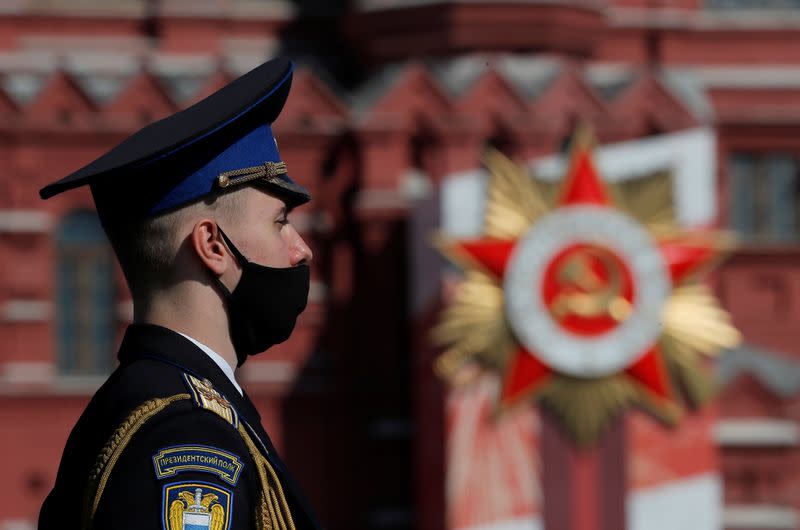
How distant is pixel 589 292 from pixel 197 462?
1564 centimetres

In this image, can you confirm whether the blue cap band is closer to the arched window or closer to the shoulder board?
the shoulder board

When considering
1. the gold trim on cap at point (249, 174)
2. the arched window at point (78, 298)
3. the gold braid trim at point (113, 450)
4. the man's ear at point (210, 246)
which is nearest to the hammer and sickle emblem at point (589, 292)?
the arched window at point (78, 298)

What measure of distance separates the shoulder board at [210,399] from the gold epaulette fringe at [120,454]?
0.06 ft

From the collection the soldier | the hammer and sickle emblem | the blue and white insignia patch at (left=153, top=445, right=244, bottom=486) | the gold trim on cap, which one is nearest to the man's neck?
the soldier

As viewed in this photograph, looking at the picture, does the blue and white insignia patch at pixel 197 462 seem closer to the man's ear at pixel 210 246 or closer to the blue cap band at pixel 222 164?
the man's ear at pixel 210 246

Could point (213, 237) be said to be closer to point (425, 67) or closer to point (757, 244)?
point (425, 67)

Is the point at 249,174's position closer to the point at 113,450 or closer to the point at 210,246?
the point at 210,246

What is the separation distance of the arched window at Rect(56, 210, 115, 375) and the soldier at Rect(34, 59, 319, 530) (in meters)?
18.0

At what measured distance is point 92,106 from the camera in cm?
2145

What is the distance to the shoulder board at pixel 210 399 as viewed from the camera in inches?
138

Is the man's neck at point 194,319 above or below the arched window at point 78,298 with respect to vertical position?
below

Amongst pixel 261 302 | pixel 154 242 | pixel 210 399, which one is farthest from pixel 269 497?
pixel 154 242

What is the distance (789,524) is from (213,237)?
17410 mm

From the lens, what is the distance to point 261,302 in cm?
380
